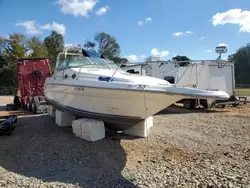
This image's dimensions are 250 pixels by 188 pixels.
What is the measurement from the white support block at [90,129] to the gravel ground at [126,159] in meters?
0.16

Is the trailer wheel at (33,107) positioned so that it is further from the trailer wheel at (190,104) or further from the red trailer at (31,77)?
the trailer wheel at (190,104)

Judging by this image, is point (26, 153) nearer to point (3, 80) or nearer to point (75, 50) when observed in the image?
point (75, 50)

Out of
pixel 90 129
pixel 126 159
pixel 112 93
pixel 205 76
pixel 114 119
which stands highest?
pixel 205 76

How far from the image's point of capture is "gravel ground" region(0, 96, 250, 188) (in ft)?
12.7

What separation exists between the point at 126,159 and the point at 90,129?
131 cm

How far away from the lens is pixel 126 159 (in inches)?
191

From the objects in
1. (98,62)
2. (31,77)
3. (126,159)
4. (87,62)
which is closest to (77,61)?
(87,62)

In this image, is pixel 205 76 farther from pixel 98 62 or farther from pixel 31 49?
pixel 31 49

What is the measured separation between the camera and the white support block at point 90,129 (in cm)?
573

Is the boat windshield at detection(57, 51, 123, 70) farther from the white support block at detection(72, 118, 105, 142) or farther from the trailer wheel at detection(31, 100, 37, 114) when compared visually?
the trailer wheel at detection(31, 100, 37, 114)

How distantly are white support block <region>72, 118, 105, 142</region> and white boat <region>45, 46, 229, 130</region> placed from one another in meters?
0.18

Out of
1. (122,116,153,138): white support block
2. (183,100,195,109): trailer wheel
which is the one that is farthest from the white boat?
(183,100,195,109): trailer wheel

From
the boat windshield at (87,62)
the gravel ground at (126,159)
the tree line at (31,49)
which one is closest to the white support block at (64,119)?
the gravel ground at (126,159)

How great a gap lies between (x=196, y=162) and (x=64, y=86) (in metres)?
4.17
